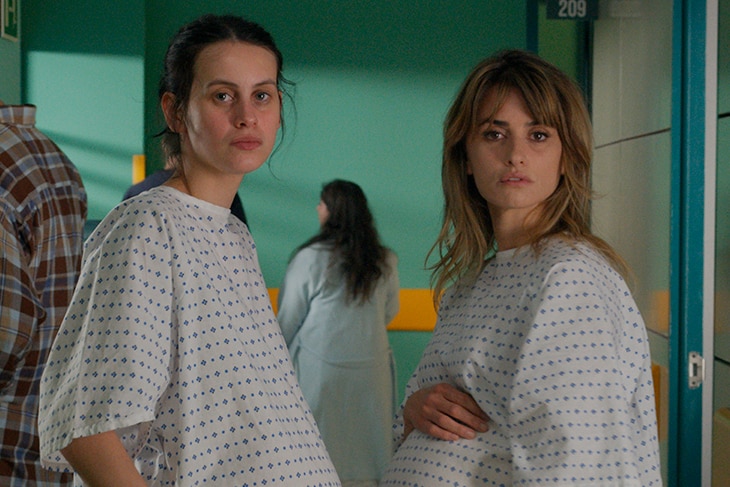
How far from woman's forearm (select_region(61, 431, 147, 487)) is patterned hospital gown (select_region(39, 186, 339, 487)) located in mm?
19

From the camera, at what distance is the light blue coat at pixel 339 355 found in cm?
416

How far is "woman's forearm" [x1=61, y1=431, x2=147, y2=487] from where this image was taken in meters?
1.19

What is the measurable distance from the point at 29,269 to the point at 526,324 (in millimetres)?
920

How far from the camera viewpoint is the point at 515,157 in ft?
5.28

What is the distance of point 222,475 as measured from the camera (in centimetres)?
128

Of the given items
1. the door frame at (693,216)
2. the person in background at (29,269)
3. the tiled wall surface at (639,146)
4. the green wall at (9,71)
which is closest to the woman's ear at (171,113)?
the person in background at (29,269)

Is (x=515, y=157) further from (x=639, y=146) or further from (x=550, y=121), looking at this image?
(x=639, y=146)

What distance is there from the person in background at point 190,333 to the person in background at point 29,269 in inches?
15.1

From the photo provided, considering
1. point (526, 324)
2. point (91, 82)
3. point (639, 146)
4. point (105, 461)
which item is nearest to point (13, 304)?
point (105, 461)

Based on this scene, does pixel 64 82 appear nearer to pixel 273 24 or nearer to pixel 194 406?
pixel 273 24

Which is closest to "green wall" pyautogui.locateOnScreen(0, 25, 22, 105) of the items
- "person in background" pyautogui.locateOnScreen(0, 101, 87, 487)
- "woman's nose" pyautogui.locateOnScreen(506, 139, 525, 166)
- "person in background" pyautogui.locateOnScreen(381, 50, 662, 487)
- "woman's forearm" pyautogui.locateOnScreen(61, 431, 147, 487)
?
"person in background" pyautogui.locateOnScreen(0, 101, 87, 487)

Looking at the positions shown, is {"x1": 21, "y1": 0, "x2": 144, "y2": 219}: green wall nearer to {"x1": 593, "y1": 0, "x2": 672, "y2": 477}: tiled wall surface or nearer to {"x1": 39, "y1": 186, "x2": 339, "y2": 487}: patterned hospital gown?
{"x1": 593, "y1": 0, "x2": 672, "y2": 477}: tiled wall surface

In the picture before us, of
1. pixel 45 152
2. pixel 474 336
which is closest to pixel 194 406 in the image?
pixel 474 336

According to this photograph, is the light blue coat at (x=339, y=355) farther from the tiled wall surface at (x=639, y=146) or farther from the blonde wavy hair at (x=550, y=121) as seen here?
the blonde wavy hair at (x=550, y=121)
